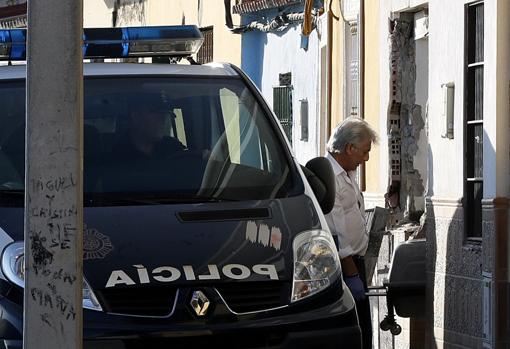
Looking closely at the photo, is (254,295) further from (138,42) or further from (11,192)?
(138,42)

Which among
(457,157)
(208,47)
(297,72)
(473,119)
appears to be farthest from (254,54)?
(473,119)

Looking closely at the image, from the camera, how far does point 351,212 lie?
940 centimetres

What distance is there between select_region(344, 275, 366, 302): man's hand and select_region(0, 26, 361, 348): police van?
4.19 feet

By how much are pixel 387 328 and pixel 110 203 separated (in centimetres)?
336

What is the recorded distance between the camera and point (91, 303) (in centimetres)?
667

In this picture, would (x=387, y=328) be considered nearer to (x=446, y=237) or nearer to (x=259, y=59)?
(x=446, y=237)

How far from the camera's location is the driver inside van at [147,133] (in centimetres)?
770

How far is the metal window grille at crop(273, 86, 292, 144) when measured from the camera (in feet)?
56.1

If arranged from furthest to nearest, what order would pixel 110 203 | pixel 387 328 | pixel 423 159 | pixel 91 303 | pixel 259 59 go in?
pixel 259 59 < pixel 423 159 < pixel 387 328 < pixel 110 203 < pixel 91 303

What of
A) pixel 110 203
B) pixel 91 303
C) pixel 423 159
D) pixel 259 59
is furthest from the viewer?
pixel 259 59

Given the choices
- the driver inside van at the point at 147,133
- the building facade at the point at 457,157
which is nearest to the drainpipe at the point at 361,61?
the building facade at the point at 457,157

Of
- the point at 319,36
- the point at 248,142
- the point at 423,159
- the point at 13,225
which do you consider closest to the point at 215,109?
the point at 248,142

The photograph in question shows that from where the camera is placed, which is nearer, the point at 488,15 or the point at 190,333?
the point at 190,333

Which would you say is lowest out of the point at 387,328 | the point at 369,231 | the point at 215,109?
the point at 387,328
